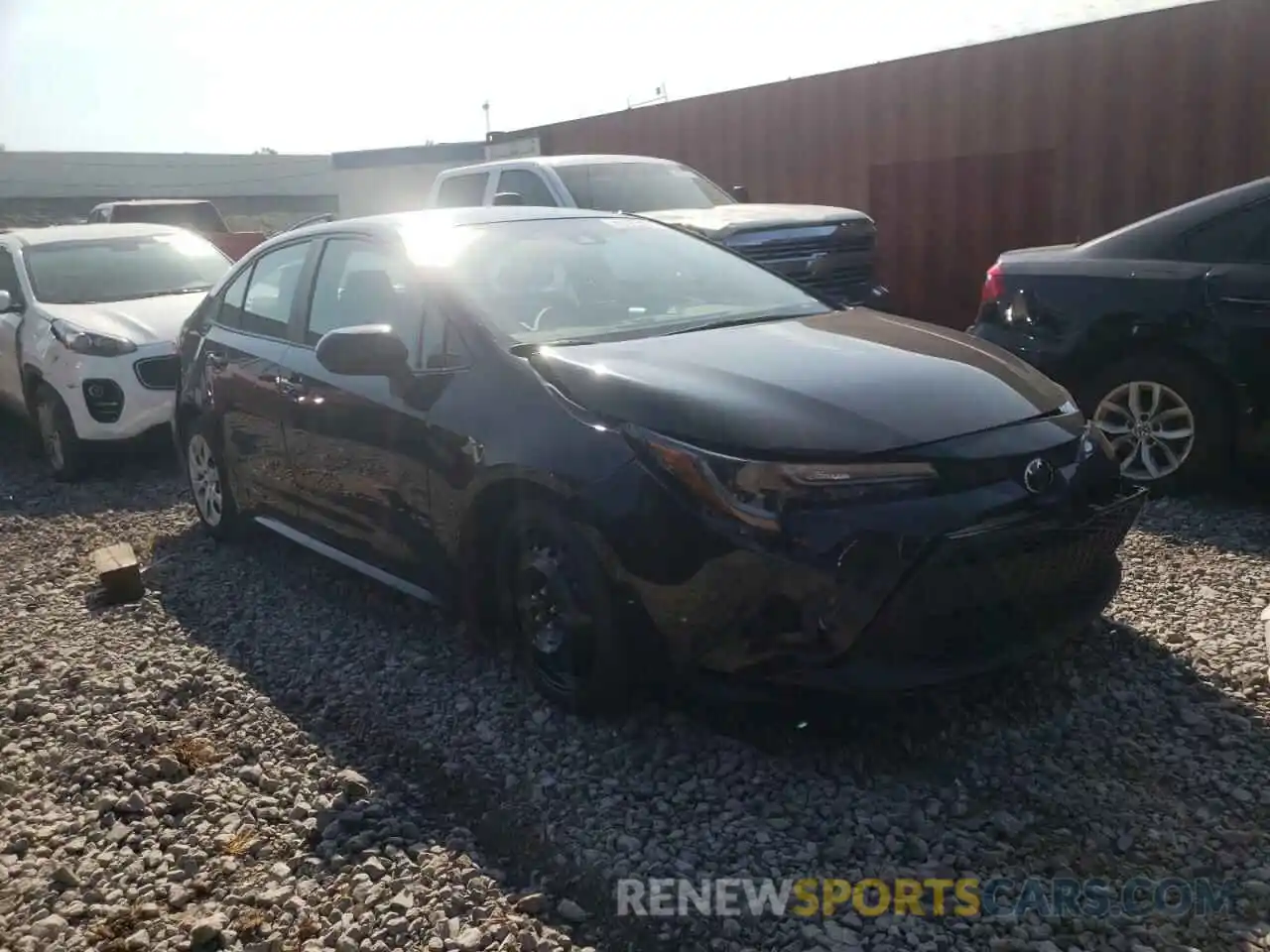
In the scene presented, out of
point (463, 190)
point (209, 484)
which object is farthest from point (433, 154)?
point (209, 484)

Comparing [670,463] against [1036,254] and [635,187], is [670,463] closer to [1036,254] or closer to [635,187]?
[1036,254]

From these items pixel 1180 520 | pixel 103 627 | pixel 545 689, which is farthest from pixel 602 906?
pixel 1180 520

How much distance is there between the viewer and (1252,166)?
30.8ft

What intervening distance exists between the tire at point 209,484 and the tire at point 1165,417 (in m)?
4.34

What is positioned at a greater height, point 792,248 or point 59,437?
point 792,248

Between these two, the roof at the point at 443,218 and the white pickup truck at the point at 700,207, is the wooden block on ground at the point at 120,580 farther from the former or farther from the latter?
the white pickup truck at the point at 700,207

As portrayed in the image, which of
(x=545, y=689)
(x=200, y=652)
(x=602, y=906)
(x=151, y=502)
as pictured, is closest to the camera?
(x=602, y=906)

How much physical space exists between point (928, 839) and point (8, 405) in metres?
8.37

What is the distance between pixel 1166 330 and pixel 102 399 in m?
6.40

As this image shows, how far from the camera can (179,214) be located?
1655 centimetres

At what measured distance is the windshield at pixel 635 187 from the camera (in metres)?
10.2

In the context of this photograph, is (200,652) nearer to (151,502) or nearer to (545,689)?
(545,689)

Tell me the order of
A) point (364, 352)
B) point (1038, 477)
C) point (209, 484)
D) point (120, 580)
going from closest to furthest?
point (1038, 477) < point (364, 352) < point (120, 580) < point (209, 484)

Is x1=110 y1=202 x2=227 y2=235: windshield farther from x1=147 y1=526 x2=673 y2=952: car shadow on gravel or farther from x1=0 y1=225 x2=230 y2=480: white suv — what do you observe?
x1=147 y1=526 x2=673 y2=952: car shadow on gravel
